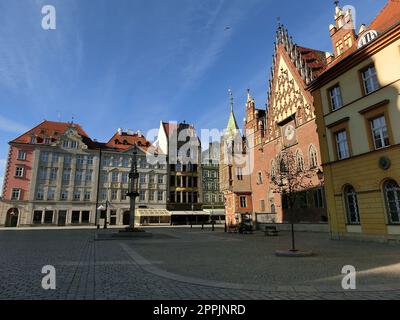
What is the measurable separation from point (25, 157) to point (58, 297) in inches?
2273

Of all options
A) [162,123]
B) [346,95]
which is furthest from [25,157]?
[346,95]

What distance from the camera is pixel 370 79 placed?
59.5 ft

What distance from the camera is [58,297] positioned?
5.74 metres

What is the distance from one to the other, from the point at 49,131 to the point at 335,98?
183 feet

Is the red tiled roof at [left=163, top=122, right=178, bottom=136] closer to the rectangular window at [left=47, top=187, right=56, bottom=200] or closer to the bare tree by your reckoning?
the rectangular window at [left=47, top=187, right=56, bottom=200]

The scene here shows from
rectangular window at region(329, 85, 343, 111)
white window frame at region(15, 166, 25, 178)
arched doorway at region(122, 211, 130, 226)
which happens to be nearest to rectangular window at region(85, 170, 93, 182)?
arched doorway at region(122, 211, 130, 226)

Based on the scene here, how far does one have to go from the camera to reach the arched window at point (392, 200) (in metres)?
16.2

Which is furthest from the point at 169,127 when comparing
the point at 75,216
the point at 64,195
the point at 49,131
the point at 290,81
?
the point at 290,81

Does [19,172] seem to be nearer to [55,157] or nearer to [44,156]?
[44,156]

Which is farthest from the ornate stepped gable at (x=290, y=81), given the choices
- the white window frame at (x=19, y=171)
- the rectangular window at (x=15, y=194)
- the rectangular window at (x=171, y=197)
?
the rectangular window at (x=15, y=194)

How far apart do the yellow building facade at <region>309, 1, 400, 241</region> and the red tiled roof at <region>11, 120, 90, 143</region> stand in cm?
5308

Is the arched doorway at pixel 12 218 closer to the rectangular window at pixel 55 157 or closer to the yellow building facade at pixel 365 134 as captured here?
the rectangular window at pixel 55 157

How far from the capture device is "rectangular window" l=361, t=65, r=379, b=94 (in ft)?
58.3
